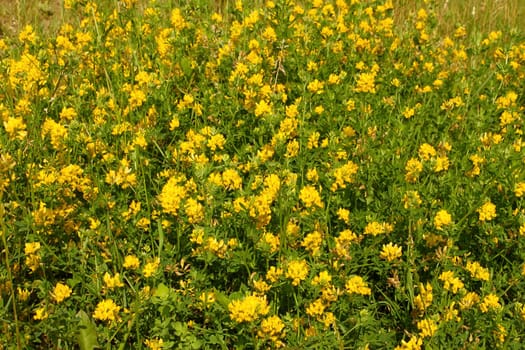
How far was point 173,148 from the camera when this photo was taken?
3.41m

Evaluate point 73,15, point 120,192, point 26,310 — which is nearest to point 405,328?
point 120,192

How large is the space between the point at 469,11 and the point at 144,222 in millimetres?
4593

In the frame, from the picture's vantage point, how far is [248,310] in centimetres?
221

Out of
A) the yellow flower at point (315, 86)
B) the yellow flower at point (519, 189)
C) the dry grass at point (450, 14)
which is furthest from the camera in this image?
the dry grass at point (450, 14)

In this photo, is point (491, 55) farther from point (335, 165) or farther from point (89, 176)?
point (89, 176)

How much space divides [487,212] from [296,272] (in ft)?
3.49

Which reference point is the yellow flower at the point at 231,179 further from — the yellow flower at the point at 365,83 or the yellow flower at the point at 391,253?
the yellow flower at the point at 365,83

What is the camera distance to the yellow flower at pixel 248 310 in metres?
2.21

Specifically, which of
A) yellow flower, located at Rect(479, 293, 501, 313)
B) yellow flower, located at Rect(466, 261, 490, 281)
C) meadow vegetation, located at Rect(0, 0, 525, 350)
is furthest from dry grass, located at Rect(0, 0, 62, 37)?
yellow flower, located at Rect(479, 293, 501, 313)

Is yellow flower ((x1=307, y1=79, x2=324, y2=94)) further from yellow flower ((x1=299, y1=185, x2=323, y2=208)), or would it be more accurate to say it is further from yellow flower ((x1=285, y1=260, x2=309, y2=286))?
yellow flower ((x1=285, y1=260, x2=309, y2=286))

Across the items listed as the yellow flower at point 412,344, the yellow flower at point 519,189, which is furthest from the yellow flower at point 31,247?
the yellow flower at point 519,189

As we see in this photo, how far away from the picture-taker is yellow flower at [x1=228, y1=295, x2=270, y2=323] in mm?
2211

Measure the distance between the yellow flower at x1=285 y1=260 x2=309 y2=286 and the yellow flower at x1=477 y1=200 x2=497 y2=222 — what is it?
100 cm

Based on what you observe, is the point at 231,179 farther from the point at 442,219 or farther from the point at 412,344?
the point at 412,344
